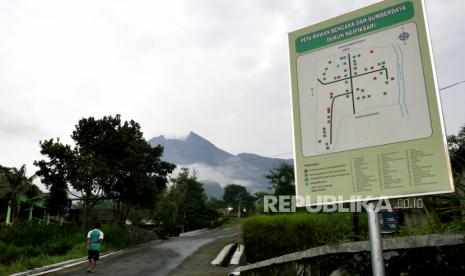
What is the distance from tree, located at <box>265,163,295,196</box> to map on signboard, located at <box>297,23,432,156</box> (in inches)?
849

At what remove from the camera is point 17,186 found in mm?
30453

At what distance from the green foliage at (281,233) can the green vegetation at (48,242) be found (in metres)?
8.26

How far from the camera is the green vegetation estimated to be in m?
16.5

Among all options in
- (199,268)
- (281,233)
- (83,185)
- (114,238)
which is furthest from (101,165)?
(281,233)

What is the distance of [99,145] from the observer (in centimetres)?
2606

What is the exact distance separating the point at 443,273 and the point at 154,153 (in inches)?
1205

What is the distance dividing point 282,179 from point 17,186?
21011mm

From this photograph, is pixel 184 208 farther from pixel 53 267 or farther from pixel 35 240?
pixel 53 267

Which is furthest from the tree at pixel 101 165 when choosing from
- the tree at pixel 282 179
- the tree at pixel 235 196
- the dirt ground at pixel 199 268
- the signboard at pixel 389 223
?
the tree at pixel 235 196

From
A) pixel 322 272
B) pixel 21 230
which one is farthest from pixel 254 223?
pixel 21 230

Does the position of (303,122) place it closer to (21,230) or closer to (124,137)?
(21,230)

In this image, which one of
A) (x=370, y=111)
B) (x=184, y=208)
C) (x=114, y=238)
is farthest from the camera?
(x=184, y=208)

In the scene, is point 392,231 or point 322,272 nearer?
point 322,272

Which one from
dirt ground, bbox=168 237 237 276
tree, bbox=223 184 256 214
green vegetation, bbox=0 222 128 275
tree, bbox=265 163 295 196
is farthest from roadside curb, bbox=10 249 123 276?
tree, bbox=223 184 256 214
